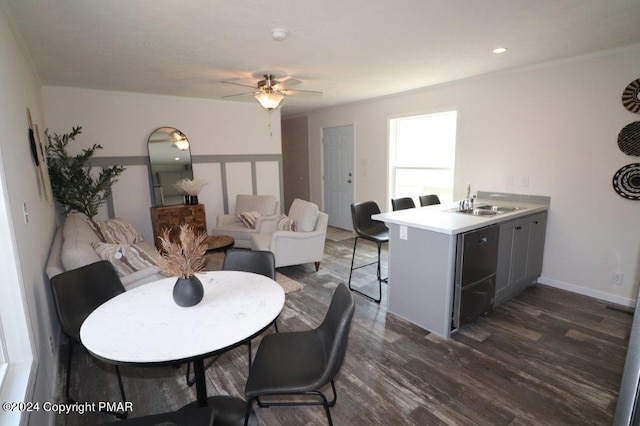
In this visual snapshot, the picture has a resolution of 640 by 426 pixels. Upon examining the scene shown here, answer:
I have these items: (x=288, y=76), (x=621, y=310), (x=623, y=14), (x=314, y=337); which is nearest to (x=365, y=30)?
(x=288, y=76)

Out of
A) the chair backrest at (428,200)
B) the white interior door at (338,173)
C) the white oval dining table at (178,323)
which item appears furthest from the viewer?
the white interior door at (338,173)

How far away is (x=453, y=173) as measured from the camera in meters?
4.44

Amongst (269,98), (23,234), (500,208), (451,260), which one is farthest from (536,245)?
(23,234)

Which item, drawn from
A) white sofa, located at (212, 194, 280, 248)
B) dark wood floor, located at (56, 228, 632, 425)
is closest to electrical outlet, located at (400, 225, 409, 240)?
dark wood floor, located at (56, 228, 632, 425)

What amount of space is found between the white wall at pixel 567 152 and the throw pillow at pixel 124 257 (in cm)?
378

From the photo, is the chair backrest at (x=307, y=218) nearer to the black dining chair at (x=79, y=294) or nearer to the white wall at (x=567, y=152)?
the white wall at (x=567, y=152)

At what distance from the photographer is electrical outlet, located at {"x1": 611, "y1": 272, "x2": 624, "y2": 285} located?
311 cm

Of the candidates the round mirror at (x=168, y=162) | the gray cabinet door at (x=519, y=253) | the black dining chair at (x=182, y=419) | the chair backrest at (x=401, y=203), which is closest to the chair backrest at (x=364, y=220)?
the chair backrest at (x=401, y=203)

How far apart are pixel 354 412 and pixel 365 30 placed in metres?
2.56

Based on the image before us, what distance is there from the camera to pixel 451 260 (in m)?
2.43

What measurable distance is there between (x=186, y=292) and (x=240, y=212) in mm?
3850

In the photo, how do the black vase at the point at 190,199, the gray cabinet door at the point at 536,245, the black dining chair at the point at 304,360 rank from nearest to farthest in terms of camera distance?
the black dining chair at the point at 304,360, the gray cabinet door at the point at 536,245, the black vase at the point at 190,199

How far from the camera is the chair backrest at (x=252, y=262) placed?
7.31ft

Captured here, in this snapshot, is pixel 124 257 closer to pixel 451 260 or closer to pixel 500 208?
pixel 451 260
